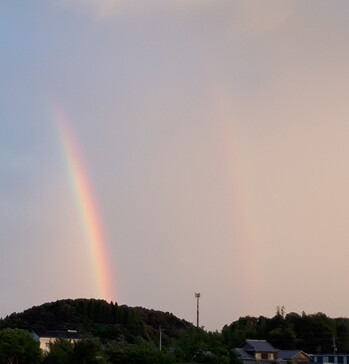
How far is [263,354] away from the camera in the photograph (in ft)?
211

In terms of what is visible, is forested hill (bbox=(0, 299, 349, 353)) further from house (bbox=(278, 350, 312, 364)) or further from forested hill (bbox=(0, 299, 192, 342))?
house (bbox=(278, 350, 312, 364))

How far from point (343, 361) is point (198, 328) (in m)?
14.6

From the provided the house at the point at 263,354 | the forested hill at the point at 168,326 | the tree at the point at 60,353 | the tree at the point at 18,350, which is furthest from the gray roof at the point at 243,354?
the tree at the point at 18,350

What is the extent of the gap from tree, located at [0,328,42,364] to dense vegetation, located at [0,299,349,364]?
0.06 meters

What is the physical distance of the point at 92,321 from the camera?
9269cm

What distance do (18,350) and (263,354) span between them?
3123 centimetres

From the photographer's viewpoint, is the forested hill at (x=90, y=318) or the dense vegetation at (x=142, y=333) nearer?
the dense vegetation at (x=142, y=333)

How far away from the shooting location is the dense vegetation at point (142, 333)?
39906 millimetres

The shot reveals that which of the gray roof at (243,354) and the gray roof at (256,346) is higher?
the gray roof at (256,346)

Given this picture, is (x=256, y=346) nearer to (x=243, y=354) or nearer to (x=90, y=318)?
(x=243, y=354)

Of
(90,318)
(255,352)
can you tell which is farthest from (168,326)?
(255,352)

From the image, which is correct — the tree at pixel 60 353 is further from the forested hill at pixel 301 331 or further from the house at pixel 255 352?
the forested hill at pixel 301 331

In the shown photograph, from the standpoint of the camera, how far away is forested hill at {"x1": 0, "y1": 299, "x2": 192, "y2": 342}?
89688mm

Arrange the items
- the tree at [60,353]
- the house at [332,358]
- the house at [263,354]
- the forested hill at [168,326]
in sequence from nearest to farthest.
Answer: the tree at [60,353]
the house at [263,354]
the house at [332,358]
the forested hill at [168,326]
